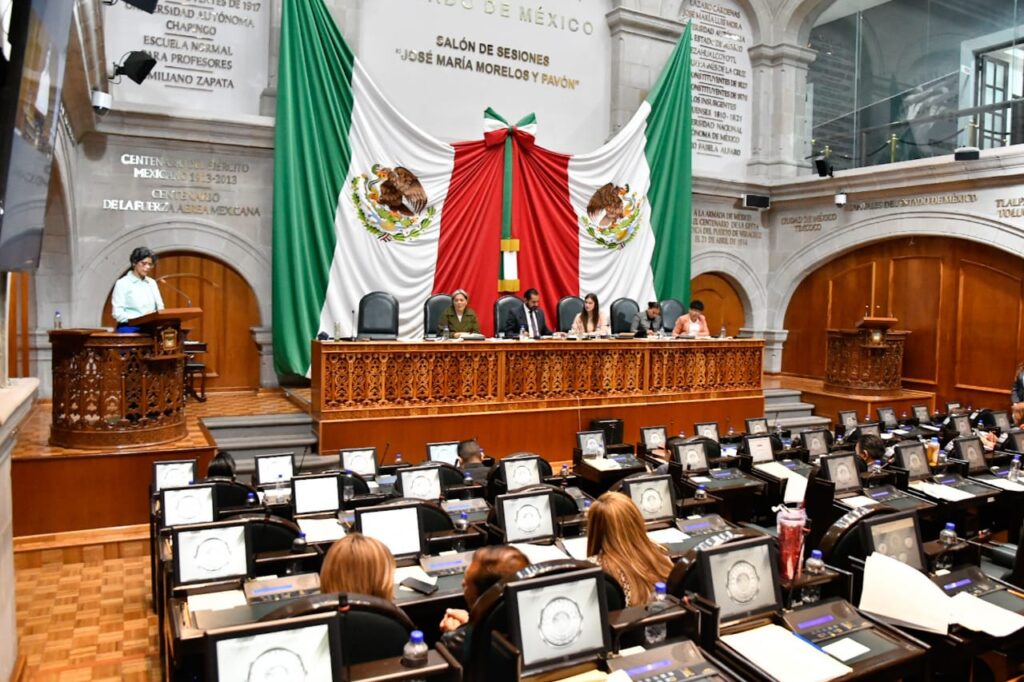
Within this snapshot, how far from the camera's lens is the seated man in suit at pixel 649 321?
851 cm

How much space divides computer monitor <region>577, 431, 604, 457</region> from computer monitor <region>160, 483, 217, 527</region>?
9.02ft

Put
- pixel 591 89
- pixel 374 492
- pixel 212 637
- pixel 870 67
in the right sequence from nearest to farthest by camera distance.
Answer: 1. pixel 212 637
2. pixel 374 492
3. pixel 591 89
4. pixel 870 67

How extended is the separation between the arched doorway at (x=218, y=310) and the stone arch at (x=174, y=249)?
0.14 meters

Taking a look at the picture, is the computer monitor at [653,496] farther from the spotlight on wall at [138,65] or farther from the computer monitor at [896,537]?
the spotlight on wall at [138,65]

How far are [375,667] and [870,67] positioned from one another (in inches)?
499

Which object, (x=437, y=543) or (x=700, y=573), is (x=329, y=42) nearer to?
(x=437, y=543)

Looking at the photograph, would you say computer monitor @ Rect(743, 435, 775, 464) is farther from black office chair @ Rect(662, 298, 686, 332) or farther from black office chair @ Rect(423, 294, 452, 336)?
black office chair @ Rect(662, 298, 686, 332)

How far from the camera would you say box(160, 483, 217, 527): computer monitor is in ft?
11.8

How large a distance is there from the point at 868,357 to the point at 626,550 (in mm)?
8188

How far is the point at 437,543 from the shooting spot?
11.5ft

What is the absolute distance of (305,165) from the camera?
8617 mm

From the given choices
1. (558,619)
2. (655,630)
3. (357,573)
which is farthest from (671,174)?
(558,619)

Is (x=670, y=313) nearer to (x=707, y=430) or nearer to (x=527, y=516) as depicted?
(x=707, y=430)

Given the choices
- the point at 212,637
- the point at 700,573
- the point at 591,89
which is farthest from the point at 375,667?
the point at 591,89
